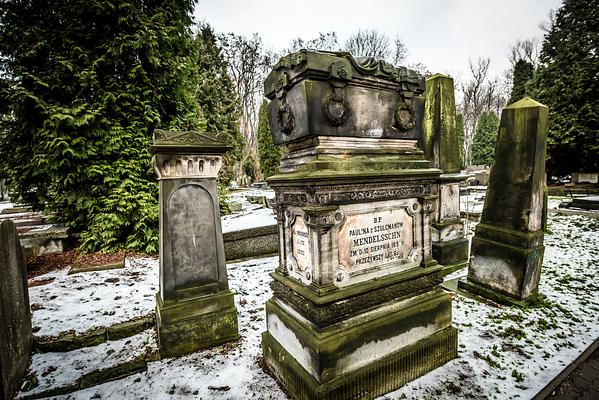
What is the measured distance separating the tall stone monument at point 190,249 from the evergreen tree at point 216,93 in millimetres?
15461

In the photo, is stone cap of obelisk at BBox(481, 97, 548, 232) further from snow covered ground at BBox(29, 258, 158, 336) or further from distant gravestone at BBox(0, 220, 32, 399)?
distant gravestone at BBox(0, 220, 32, 399)

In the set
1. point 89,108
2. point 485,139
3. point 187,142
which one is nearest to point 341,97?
point 187,142

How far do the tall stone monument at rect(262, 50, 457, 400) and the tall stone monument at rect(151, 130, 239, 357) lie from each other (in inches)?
35.6

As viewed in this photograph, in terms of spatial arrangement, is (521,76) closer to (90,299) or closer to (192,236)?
(192,236)

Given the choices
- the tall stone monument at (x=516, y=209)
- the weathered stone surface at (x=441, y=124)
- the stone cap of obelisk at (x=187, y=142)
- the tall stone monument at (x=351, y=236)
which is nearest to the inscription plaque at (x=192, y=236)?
the stone cap of obelisk at (x=187, y=142)

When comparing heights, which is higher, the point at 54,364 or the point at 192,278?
the point at 192,278

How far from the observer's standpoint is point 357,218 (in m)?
2.86

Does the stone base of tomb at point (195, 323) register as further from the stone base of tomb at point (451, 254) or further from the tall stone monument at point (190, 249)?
the stone base of tomb at point (451, 254)

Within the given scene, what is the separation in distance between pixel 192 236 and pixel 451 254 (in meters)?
5.81

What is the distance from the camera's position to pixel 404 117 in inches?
125

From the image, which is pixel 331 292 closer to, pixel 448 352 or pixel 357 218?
pixel 357 218

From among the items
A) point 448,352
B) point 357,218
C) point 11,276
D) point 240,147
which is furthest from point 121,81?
point 240,147

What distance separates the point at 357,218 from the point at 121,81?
26.9ft

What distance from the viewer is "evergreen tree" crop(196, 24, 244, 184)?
20141 millimetres
